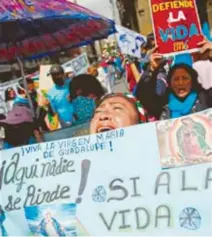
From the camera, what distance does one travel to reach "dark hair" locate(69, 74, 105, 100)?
6.10 m

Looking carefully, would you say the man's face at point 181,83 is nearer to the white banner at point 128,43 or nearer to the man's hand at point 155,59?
the man's hand at point 155,59

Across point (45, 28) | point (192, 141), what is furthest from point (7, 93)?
point (192, 141)

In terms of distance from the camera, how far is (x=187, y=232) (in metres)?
4.42

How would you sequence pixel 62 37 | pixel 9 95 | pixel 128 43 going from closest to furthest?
1. pixel 62 37
2. pixel 128 43
3. pixel 9 95

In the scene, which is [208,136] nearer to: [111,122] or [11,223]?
[111,122]

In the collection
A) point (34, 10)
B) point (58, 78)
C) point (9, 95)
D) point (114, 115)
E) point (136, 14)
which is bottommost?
point (136, 14)

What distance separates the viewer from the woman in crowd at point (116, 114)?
4.86 meters

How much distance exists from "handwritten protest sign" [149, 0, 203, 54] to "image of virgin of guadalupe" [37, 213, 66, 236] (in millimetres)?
1895

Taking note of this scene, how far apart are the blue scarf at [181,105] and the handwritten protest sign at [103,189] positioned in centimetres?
61

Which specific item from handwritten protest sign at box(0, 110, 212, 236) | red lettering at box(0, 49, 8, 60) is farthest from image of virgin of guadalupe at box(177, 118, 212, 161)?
red lettering at box(0, 49, 8, 60)

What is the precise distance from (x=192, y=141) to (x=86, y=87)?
187 centimetres

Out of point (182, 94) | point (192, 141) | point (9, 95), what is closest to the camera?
point (192, 141)

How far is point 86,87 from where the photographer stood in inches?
242

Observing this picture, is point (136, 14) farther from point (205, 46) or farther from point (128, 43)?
point (205, 46)
